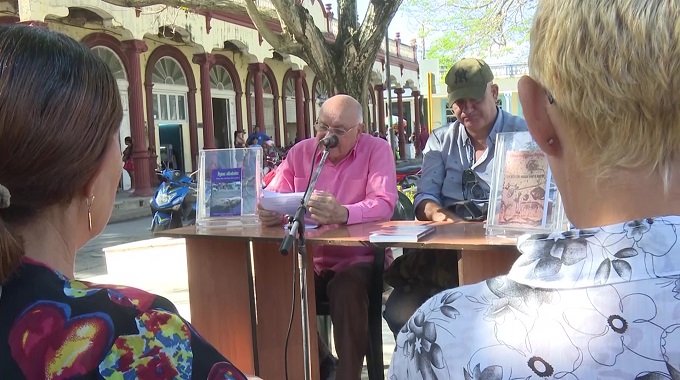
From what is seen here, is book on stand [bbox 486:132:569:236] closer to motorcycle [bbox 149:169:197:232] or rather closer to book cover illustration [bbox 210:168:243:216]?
book cover illustration [bbox 210:168:243:216]

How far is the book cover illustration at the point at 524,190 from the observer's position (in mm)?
2465

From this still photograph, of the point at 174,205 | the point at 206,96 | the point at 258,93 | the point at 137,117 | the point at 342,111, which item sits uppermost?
the point at 258,93

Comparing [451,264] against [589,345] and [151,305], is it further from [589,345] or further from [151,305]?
[589,345]

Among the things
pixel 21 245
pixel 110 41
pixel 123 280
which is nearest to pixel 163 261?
pixel 123 280

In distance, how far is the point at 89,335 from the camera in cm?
101

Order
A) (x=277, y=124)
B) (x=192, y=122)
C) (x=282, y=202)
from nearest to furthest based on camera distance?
1. (x=282, y=202)
2. (x=192, y=122)
3. (x=277, y=124)

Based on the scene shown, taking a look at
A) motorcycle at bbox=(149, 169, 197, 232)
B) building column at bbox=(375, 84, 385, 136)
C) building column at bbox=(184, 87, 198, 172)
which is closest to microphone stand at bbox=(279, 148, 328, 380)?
motorcycle at bbox=(149, 169, 197, 232)

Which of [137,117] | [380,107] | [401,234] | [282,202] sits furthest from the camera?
[380,107]

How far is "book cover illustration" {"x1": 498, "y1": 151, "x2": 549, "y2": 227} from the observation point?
8.09 ft

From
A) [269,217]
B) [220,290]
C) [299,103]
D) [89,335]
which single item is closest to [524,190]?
A: [269,217]

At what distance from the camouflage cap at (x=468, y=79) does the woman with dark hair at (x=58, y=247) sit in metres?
2.41

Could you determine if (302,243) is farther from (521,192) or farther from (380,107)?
(380,107)

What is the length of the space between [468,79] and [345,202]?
92 cm

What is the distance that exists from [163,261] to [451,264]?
367 cm
